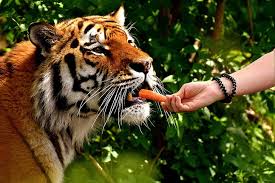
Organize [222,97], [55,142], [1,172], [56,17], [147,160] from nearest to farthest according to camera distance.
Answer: [222,97] → [1,172] → [55,142] → [56,17] → [147,160]

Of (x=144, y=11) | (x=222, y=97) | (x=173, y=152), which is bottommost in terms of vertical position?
(x=173, y=152)

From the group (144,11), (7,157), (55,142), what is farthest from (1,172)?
(144,11)

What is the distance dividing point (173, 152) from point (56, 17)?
1.35 m

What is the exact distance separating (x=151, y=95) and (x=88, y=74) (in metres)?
0.43

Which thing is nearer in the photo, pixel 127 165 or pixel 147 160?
pixel 127 165

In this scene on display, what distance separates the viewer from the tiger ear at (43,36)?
3154 mm

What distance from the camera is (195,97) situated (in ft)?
8.31

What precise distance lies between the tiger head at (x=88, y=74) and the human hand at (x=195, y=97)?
55cm

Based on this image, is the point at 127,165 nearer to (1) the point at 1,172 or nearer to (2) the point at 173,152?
(2) the point at 173,152

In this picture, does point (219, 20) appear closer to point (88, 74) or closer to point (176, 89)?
point (176, 89)

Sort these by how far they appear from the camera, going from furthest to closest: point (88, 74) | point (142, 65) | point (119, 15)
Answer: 1. point (119, 15)
2. point (88, 74)
3. point (142, 65)

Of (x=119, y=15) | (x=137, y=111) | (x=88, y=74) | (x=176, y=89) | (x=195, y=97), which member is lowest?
(x=176, y=89)

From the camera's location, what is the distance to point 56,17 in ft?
12.4

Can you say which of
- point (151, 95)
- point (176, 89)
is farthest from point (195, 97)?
point (176, 89)
